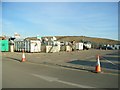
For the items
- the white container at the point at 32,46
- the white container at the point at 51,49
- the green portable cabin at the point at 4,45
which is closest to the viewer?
the white container at the point at 32,46

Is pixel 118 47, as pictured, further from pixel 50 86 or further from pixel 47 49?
pixel 50 86

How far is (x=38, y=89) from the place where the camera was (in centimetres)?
750

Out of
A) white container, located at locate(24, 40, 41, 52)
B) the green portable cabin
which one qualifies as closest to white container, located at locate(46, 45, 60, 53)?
white container, located at locate(24, 40, 41, 52)

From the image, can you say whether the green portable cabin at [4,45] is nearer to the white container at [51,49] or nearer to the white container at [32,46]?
the white container at [32,46]

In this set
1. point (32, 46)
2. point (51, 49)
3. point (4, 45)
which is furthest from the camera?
point (51, 49)

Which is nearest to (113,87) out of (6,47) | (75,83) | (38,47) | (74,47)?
(75,83)

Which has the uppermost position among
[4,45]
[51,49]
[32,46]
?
[4,45]

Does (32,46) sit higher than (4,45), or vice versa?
(4,45)

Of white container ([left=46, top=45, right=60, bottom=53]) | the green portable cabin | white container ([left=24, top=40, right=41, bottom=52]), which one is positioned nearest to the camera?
white container ([left=24, top=40, right=41, bottom=52])

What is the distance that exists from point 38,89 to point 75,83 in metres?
1.74

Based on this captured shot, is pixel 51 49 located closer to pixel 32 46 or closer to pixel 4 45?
pixel 32 46

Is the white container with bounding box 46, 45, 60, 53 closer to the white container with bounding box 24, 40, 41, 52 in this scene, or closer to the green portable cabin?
the white container with bounding box 24, 40, 41, 52

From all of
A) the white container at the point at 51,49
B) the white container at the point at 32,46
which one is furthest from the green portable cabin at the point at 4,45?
the white container at the point at 51,49

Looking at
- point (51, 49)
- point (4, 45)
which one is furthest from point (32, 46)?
point (4, 45)
